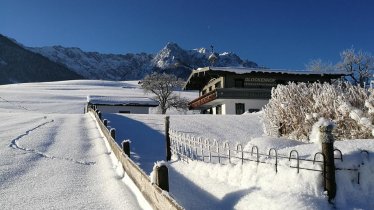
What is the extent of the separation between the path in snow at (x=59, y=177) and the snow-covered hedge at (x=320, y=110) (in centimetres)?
677

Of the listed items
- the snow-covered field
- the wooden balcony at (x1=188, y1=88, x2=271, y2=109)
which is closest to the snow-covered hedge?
the snow-covered field

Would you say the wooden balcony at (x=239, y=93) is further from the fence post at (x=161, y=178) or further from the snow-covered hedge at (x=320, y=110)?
the fence post at (x=161, y=178)

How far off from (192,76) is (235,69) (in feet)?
23.4

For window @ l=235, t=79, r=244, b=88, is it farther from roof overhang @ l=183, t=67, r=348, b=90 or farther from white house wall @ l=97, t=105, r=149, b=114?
white house wall @ l=97, t=105, r=149, b=114

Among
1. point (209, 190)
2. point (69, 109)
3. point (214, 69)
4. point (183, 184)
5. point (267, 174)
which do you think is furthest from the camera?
point (69, 109)

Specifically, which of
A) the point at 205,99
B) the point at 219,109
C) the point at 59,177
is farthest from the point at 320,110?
the point at 219,109

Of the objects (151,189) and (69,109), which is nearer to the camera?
(151,189)

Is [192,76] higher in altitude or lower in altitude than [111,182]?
higher

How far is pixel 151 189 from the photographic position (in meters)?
6.29

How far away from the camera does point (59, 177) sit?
9.55 metres

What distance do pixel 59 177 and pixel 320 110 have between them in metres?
8.70

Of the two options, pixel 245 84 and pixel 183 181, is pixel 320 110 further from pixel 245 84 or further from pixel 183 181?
pixel 245 84

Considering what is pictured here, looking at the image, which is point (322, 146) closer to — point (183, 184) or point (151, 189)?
point (151, 189)

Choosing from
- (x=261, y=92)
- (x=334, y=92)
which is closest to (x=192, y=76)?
(x=261, y=92)
